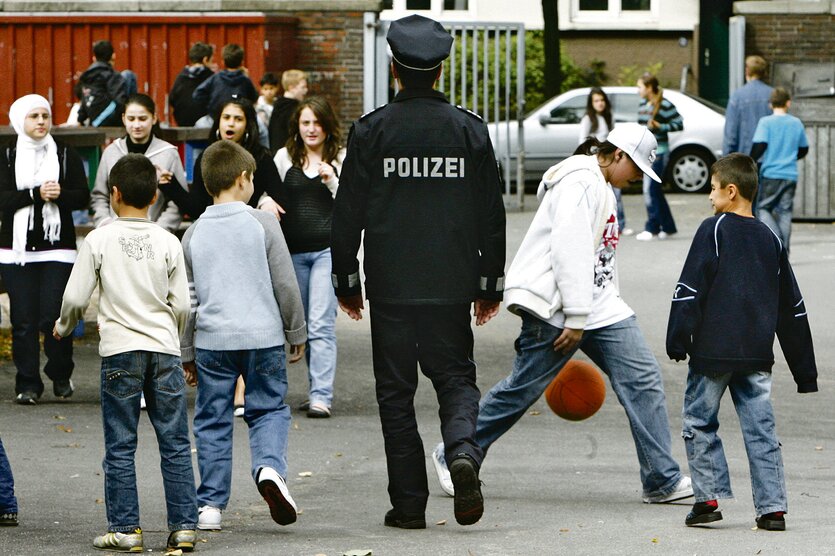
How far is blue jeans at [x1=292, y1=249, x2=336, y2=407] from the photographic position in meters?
9.08

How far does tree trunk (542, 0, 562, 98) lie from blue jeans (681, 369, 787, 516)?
A: 2242cm

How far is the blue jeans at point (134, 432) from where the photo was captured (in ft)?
19.6

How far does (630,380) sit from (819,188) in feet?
42.4

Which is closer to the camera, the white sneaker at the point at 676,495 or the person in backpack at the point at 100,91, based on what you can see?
the white sneaker at the point at 676,495

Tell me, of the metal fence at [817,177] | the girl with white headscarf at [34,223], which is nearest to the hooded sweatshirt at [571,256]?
the girl with white headscarf at [34,223]

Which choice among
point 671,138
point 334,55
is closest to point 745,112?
point 334,55

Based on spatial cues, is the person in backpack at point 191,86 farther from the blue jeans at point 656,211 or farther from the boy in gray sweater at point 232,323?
the boy in gray sweater at point 232,323

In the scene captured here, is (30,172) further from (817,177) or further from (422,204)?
(817,177)

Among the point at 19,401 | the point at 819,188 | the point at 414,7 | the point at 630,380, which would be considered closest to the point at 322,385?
the point at 19,401

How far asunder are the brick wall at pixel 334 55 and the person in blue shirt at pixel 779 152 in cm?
707

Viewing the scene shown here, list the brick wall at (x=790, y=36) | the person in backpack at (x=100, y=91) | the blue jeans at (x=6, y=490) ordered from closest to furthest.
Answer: the blue jeans at (x=6, y=490)
the person in backpack at (x=100, y=91)
the brick wall at (x=790, y=36)

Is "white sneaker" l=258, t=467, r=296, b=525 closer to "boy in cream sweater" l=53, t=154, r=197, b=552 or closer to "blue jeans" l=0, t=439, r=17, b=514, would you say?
"boy in cream sweater" l=53, t=154, r=197, b=552

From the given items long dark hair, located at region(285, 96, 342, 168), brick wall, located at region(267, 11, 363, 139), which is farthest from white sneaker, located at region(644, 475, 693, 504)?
brick wall, located at region(267, 11, 363, 139)

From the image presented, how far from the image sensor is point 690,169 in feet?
75.6
